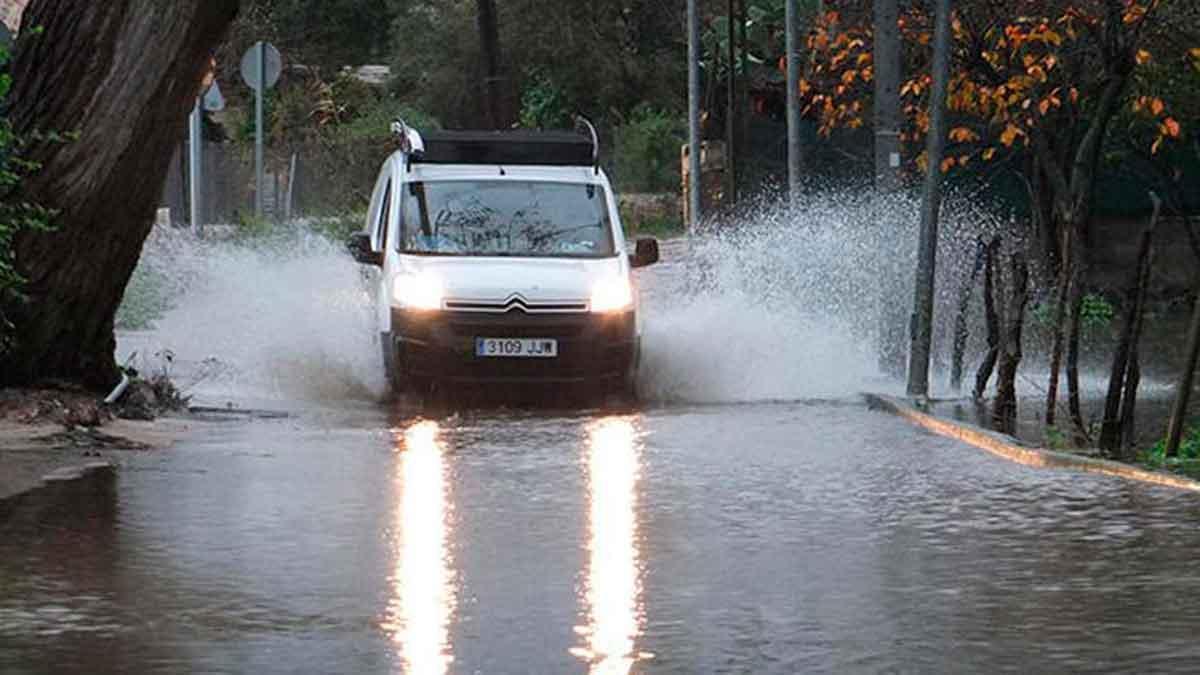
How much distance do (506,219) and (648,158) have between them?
120 ft

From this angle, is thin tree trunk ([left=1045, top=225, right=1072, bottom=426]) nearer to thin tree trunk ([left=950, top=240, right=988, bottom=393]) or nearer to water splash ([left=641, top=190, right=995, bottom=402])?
thin tree trunk ([left=950, top=240, right=988, bottom=393])

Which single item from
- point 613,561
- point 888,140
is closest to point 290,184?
point 888,140

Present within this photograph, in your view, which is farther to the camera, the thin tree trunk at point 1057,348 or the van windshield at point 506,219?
the van windshield at point 506,219

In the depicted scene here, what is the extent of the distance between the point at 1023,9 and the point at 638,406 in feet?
28.1

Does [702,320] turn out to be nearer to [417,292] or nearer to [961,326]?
[961,326]

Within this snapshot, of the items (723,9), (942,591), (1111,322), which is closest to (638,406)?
(942,591)

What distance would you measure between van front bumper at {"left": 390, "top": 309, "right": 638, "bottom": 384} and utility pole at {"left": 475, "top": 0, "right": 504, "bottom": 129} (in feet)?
109

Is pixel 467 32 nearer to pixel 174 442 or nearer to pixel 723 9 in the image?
pixel 723 9

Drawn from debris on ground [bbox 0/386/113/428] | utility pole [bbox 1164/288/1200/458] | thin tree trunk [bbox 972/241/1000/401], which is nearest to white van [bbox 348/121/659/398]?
thin tree trunk [bbox 972/241/1000/401]

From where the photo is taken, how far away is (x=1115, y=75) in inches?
1009

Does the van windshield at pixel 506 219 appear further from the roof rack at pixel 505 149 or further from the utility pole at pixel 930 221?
the utility pole at pixel 930 221

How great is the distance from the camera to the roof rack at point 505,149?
80.7 feet

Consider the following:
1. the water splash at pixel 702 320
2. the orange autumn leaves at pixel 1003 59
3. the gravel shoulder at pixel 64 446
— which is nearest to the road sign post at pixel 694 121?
the orange autumn leaves at pixel 1003 59

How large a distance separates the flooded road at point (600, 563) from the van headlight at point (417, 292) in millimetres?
3797
